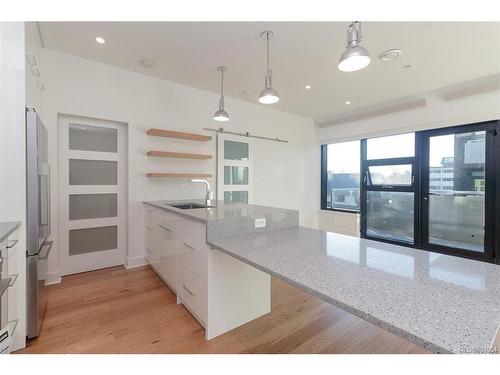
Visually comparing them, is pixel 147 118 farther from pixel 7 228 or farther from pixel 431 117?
pixel 431 117

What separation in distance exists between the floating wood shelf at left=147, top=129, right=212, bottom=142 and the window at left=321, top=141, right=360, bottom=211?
315cm

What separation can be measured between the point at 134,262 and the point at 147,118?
1.98 metres

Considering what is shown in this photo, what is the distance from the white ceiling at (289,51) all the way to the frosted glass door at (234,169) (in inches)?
34.2

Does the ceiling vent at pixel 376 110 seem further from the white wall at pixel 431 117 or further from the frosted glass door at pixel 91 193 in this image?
the frosted glass door at pixel 91 193

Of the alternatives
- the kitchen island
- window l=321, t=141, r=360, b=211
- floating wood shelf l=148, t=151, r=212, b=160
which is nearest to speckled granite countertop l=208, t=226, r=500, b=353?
the kitchen island

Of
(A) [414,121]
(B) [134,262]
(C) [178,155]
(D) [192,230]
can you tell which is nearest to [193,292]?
(D) [192,230]

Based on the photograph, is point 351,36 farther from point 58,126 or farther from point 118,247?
point 118,247

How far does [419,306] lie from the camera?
2.42 ft

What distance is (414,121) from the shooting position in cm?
390

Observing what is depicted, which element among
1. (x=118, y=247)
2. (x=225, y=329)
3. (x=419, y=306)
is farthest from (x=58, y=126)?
(x=419, y=306)

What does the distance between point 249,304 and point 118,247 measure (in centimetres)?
218

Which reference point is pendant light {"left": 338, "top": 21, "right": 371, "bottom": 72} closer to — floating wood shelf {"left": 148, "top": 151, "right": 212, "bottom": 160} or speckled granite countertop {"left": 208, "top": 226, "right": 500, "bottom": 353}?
speckled granite countertop {"left": 208, "top": 226, "right": 500, "bottom": 353}

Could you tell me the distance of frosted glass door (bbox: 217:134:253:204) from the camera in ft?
12.6
